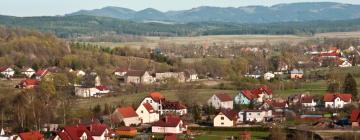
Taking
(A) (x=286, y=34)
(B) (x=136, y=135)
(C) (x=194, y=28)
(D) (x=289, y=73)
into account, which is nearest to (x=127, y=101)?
(B) (x=136, y=135)

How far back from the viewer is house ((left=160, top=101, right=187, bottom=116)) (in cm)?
3054

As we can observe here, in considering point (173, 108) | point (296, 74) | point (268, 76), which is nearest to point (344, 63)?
point (296, 74)

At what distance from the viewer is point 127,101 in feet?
111

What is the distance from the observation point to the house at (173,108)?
30541mm

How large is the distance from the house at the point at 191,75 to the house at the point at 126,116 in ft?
56.0

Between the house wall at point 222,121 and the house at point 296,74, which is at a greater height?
the house wall at point 222,121

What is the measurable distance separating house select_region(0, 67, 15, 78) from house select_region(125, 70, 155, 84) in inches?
301

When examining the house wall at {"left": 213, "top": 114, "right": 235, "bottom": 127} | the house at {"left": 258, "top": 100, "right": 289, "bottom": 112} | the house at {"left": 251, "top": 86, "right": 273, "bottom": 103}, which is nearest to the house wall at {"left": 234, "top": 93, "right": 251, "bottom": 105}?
the house at {"left": 251, "top": 86, "right": 273, "bottom": 103}

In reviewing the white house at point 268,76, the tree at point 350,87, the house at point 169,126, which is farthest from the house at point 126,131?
the white house at point 268,76

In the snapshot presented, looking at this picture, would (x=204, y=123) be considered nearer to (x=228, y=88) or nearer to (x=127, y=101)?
(x=127, y=101)

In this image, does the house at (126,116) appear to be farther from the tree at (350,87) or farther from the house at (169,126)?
the tree at (350,87)

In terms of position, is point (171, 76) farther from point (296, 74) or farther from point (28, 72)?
point (28, 72)

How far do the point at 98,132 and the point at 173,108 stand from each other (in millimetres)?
7831

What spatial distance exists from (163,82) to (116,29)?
321 ft
